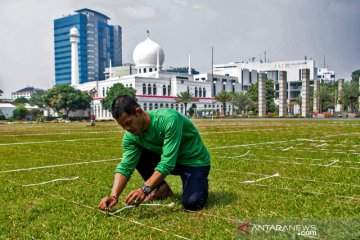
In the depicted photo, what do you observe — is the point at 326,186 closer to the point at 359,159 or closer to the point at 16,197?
the point at 359,159

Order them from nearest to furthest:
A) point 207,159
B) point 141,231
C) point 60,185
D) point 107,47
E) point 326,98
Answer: point 141,231 → point 207,159 → point 60,185 → point 326,98 → point 107,47

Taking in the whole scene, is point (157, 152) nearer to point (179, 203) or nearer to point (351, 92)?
point (179, 203)

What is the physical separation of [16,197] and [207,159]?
2754 mm

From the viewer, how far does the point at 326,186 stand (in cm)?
572

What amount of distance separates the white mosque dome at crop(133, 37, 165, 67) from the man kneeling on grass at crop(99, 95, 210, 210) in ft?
303

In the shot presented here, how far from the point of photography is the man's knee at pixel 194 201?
4.41m

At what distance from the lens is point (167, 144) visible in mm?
4238

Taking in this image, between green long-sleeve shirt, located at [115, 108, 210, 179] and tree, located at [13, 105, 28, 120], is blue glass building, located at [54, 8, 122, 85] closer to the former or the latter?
tree, located at [13, 105, 28, 120]

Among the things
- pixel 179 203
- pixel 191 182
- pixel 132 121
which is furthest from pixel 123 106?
pixel 179 203

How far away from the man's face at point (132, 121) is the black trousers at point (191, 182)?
67 centimetres

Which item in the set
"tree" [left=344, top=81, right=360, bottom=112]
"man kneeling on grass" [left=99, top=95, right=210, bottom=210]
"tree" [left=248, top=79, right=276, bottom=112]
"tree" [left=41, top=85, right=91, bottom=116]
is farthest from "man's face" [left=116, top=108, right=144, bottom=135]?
"tree" [left=248, top=79, right=276, bottom=112]

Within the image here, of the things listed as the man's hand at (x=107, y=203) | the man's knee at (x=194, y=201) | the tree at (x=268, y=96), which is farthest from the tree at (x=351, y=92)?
the man's hand at (x=107, y=203)

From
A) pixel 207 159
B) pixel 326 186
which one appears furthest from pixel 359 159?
pixel 207 159

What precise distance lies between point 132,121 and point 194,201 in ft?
3.79
